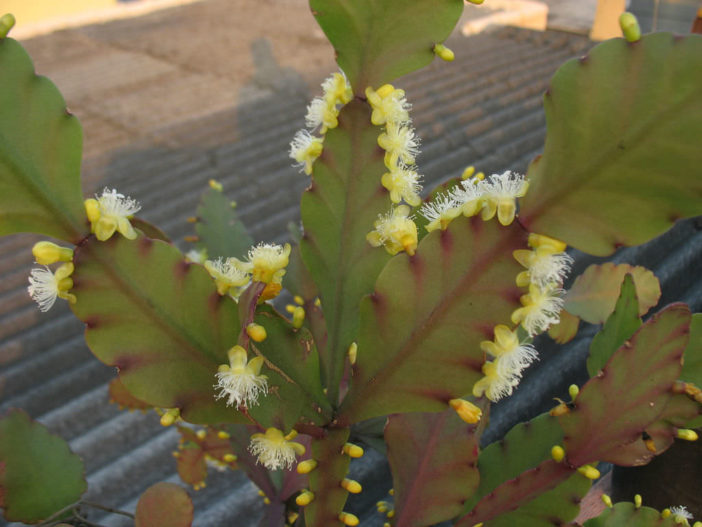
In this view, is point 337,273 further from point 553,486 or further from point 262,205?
point 262,205

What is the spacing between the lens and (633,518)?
531 mm

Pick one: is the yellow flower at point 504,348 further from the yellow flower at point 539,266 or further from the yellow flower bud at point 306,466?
the yellow flower bud at point 306,466

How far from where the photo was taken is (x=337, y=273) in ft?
1.69

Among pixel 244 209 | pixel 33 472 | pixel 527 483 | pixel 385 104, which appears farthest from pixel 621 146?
pixel 244 209

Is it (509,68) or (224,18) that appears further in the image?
(224,18)

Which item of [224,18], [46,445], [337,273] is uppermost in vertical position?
[337,273]

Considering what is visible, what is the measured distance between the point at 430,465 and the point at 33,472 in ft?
1.27

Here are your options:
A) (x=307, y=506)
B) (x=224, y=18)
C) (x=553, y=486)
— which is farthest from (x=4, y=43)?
(x=224, y=18)

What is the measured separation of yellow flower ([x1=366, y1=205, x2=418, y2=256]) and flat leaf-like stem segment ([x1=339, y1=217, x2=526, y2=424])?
0.02 metres

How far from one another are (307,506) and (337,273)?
19 cm

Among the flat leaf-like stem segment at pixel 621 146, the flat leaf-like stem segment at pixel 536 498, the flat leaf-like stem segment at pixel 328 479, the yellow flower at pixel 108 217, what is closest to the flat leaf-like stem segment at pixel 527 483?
the flat leaf-like stem segment at pixel 536 498

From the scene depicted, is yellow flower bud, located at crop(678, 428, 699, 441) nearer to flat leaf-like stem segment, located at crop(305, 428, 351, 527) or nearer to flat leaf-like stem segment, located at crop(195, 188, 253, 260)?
flat leaf-like stem segment, located at crop(305, 428, 351, 527)

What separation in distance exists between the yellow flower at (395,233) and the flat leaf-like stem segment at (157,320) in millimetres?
123

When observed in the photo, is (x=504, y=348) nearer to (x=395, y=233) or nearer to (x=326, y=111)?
(x=395, y=233)
